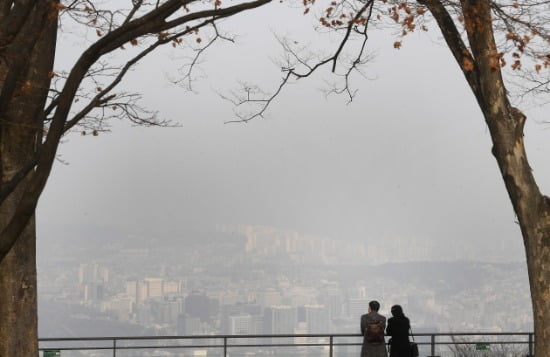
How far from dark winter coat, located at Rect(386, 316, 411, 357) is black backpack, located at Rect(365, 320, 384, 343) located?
0.41 m

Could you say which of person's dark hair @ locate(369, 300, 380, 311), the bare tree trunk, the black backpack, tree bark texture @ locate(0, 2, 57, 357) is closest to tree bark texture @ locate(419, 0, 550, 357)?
the bare tree trunk

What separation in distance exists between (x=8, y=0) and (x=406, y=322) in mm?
7606

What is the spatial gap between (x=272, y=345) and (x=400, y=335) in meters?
2.52

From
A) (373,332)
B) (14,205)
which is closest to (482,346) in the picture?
(373,332)

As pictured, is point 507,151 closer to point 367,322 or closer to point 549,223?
point 549,223

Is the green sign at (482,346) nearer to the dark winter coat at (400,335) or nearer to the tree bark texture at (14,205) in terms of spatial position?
the dark winter coat at (400,335)

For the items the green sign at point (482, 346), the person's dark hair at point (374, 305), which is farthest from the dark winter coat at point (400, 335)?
the green sign at point (482, 346)

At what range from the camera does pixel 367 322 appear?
15.2m

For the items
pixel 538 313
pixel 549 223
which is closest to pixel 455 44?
pixel 549 223

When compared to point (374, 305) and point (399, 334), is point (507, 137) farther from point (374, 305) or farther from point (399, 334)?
point (399, 334)

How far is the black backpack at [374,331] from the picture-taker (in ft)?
49.7

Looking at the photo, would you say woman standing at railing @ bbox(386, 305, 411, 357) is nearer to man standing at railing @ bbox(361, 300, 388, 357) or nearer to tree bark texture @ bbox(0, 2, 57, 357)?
man standing at railing @ bbox(361, 300, 388, 357)

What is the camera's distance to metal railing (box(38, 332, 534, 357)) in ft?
56.5

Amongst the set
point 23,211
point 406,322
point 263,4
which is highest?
point 263,4
